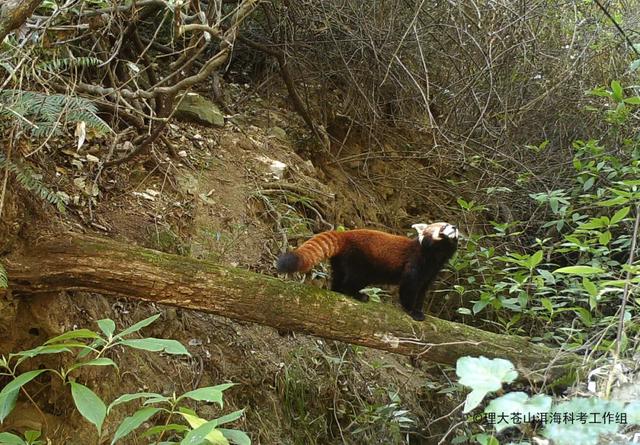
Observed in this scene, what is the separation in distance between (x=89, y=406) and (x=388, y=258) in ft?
8.95

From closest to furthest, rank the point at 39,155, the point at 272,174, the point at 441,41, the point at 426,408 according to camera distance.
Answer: the point at 39,155, the point at 426,408, the point at 272,174, the point at 441,41

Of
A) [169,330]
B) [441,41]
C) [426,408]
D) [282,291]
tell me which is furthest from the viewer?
[441,41]

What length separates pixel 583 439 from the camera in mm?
1297

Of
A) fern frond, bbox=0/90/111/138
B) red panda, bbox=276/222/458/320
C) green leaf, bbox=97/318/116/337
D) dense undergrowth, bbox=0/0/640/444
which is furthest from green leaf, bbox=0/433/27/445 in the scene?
red panda, bbox=276/222/458/320

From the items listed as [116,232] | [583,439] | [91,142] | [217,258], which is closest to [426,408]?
[217,258]

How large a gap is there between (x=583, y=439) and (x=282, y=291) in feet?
7.10

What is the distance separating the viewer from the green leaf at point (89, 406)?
1.90 metres

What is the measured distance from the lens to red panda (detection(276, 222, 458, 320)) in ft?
13.6

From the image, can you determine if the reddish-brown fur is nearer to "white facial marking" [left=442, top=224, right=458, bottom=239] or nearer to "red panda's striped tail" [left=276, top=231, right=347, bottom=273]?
"red panda's striped tail" [left=276, top=231, right=347, bottom=273]

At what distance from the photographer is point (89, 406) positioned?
194 centimetres

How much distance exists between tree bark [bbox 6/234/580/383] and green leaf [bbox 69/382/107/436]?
1026mm

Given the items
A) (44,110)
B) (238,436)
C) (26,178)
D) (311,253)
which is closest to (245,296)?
(311,253)

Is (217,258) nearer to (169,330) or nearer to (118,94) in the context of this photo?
(169,330)

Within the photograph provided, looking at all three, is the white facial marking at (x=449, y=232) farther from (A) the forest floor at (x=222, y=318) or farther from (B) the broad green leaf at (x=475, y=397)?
(B) the broad green leaf at (x=475, y=397)
